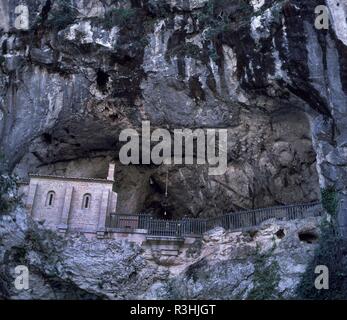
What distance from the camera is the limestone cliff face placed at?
22.5m

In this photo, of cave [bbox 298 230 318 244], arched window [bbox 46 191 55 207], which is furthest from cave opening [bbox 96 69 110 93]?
cave [bbox 298 230 318 244]

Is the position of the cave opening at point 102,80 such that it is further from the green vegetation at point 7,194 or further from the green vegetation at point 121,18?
the green vegetation at point 7,194

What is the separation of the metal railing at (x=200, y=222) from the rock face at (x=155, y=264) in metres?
1.22

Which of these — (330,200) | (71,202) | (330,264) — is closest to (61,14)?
(71,202)

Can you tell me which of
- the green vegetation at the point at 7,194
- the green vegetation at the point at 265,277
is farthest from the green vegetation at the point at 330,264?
the green vegetation at the point at 7,194

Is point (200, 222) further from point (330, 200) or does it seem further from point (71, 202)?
point (330, 200)

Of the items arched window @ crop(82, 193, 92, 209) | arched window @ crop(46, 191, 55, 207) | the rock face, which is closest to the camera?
the rock face

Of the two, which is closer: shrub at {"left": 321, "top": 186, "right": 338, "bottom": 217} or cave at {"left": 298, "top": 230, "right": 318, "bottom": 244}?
shrub at {"left": 321, "top": 186, "right": 338, "bottom": 217}

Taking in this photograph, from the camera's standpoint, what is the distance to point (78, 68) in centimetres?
2420

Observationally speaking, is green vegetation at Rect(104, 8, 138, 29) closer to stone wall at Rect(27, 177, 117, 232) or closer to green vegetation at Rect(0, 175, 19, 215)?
stone wall at Rect(27, 177, 117, 232)

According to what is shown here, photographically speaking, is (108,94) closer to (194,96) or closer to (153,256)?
(194,96)

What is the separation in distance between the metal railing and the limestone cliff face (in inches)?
91.0

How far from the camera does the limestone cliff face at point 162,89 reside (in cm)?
2255

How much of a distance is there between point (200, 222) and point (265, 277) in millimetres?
5421
